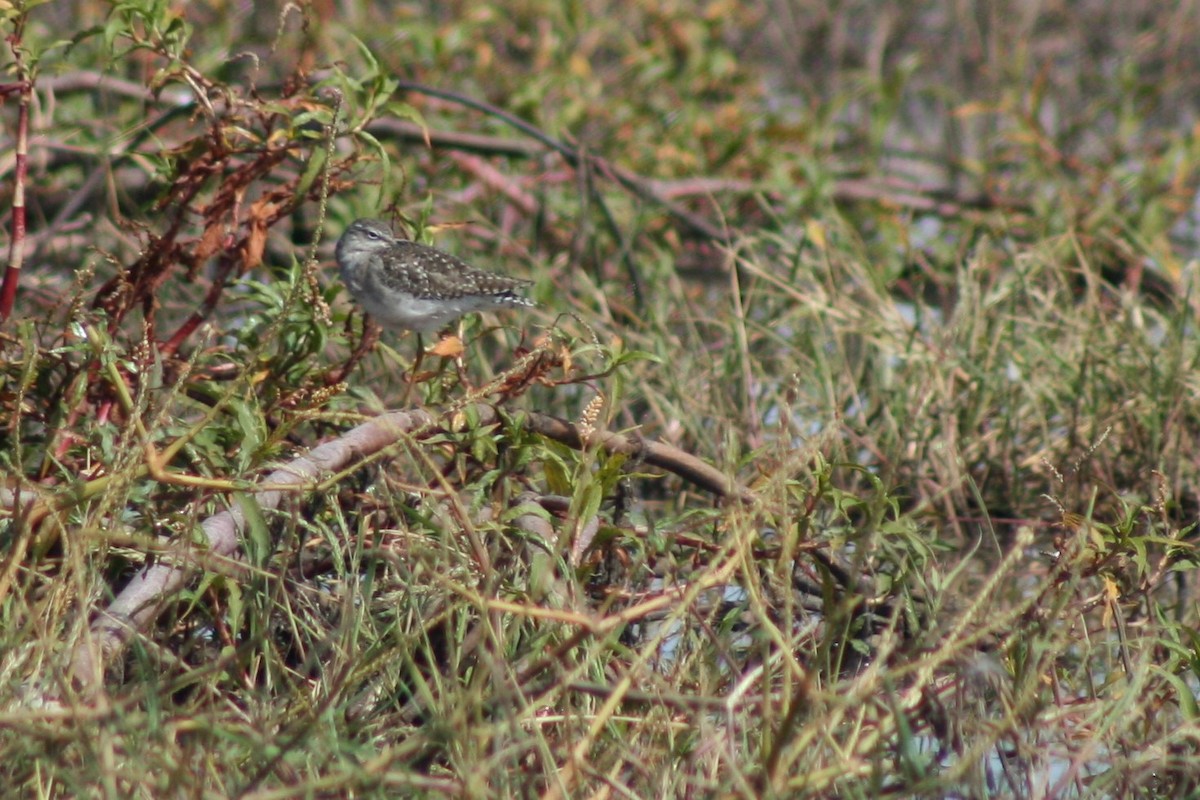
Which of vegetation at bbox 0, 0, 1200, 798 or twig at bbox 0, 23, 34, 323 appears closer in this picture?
vegetation at bbox 0, 0, 1200, 798

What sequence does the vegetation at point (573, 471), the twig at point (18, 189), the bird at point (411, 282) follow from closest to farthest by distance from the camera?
the vegetation at point (573, 471)
the twig at point (18, 189)
the bird at point (411, 282)

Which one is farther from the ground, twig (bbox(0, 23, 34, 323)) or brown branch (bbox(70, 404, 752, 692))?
twig (bbox(0, 23, 34, 323))

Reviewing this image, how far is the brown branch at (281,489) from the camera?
3.67 metres

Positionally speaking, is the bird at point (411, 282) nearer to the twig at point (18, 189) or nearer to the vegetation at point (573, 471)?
the vegetation at point (573, 471)

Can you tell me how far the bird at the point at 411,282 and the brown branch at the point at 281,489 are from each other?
1006 mm

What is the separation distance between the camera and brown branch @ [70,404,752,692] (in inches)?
144

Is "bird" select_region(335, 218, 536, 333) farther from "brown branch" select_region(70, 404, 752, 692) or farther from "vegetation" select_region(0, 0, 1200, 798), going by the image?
"brown branch" select_region(70, 404, 752, 692)

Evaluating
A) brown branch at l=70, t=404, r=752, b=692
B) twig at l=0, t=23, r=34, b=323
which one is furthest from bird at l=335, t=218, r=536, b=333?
twig at l=0, t=23, r=34, b=323

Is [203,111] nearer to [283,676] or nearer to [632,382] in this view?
[283,676]

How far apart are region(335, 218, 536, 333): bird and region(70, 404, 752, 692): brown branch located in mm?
1006

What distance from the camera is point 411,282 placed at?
17.9ft

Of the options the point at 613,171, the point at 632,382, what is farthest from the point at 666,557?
the point at 613,171

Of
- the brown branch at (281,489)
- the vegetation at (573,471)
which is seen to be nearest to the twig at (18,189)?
the vegetation at (573,471)

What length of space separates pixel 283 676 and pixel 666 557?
3.22 feet
